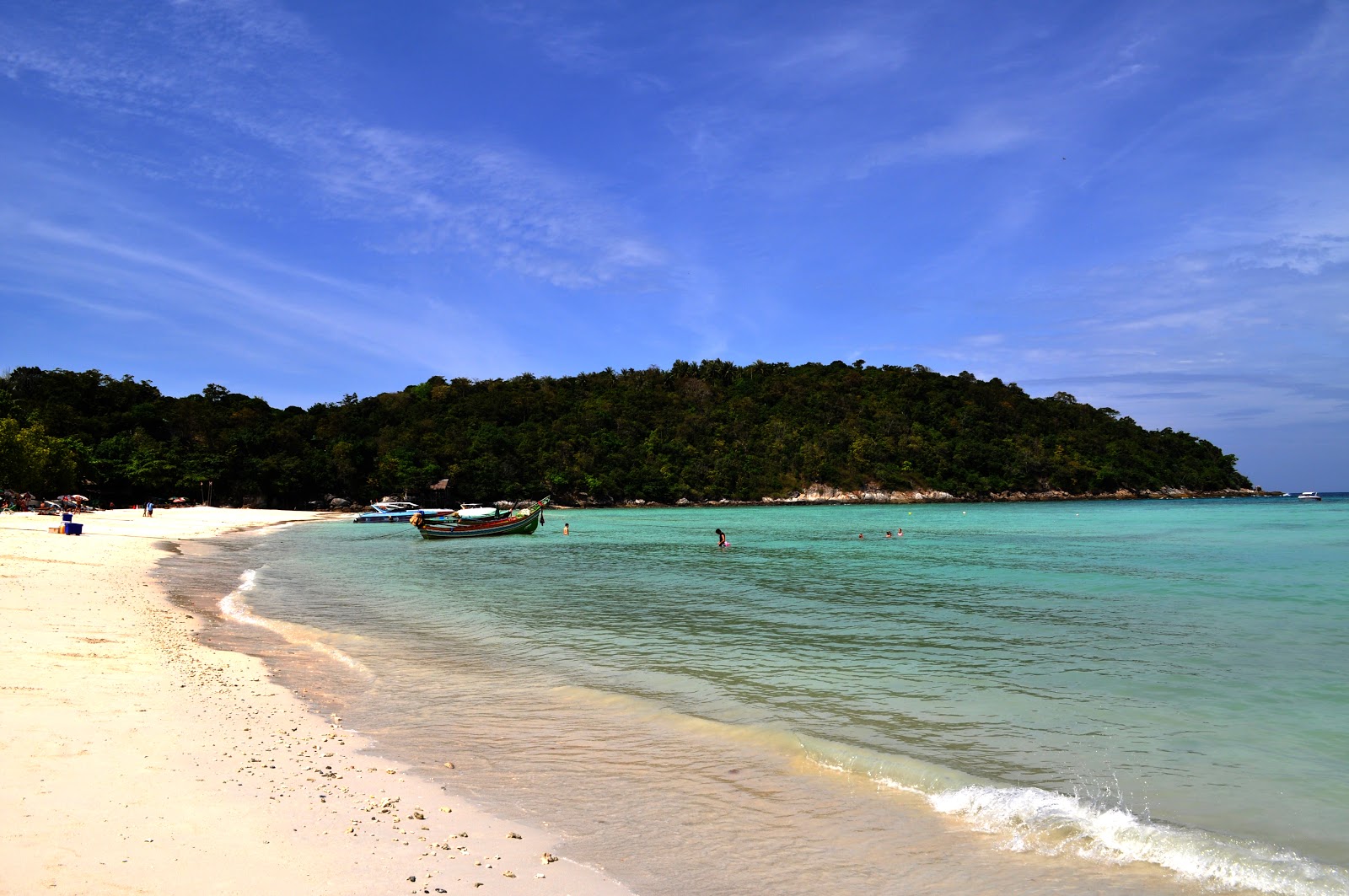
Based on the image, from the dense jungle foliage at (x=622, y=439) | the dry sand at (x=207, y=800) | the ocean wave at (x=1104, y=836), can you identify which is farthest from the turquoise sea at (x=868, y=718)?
the dense jungle foliage at (x=622, y=439)

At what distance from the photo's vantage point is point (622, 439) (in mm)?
110188

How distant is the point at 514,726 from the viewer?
7.13 meters

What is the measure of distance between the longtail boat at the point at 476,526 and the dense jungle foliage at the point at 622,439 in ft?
99.8

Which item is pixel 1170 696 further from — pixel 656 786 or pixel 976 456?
pixel 976 456

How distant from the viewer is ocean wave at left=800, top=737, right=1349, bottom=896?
4.31 meters

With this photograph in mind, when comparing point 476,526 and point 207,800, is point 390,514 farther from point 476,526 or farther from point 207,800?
point 207,800

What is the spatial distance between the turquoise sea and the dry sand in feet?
1.55

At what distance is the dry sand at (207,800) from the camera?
3.70 m

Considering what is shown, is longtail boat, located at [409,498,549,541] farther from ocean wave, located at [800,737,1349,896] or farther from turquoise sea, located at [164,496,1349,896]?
ocean wave, located at [800,737,1349,896]

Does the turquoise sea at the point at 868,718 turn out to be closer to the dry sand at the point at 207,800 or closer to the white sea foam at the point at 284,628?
the white sea foam at the point at 284,628

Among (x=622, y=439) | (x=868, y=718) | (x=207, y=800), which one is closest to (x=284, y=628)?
(x=207, y=800)

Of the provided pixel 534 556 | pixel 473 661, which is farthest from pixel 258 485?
pixel 473 661

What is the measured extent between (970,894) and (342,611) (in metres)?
13.6

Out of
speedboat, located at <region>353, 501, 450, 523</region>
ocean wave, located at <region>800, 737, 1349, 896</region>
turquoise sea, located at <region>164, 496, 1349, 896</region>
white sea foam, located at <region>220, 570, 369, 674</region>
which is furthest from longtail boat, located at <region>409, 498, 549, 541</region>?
ocean wave, located at <region>800, 737, 1349, 896</region>
